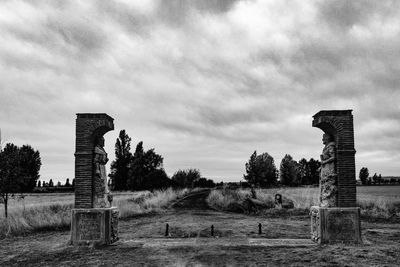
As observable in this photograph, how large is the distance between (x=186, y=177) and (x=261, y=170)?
711 inches

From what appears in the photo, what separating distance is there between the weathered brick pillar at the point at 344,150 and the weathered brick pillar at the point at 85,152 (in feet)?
23.1

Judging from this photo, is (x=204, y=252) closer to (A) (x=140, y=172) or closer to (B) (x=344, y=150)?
(B) (x=344, y=150)

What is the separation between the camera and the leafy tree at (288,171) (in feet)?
263

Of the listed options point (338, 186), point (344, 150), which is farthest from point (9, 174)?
point (344, 150)

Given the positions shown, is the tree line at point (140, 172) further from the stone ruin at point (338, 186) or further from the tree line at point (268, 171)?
the stone ruin at point (338, 186)

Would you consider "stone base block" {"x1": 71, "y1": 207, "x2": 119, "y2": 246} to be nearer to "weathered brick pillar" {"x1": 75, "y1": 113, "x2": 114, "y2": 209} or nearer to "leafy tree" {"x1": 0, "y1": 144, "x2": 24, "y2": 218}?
"weathered brick pillar" {"x1": 75, "y1": 113, "x2": 114, "y2": 209}

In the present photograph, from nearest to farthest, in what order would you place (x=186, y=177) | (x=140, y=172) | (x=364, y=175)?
1. (x=140, y=172)
2. (x=186, y=177)
3. (x=364, y=175)

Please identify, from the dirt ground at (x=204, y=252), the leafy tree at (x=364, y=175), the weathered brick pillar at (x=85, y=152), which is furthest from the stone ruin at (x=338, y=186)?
the leafy tree at (x=364, y=175)

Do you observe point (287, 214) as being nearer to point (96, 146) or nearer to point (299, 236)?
point (299, 236)

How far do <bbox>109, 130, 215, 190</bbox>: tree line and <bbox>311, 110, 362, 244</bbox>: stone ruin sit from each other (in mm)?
35853

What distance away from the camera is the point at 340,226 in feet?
34.8

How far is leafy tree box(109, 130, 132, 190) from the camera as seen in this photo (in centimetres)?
5756

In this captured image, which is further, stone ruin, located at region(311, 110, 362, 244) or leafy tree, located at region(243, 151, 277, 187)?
leafy tree, located at region(243, 151, 277, 187)

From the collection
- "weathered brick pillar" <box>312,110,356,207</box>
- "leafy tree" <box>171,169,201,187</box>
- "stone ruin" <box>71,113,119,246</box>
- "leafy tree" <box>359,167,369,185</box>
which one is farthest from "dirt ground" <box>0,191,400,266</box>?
"leafy tree" <box>359,167,369,185</box>
